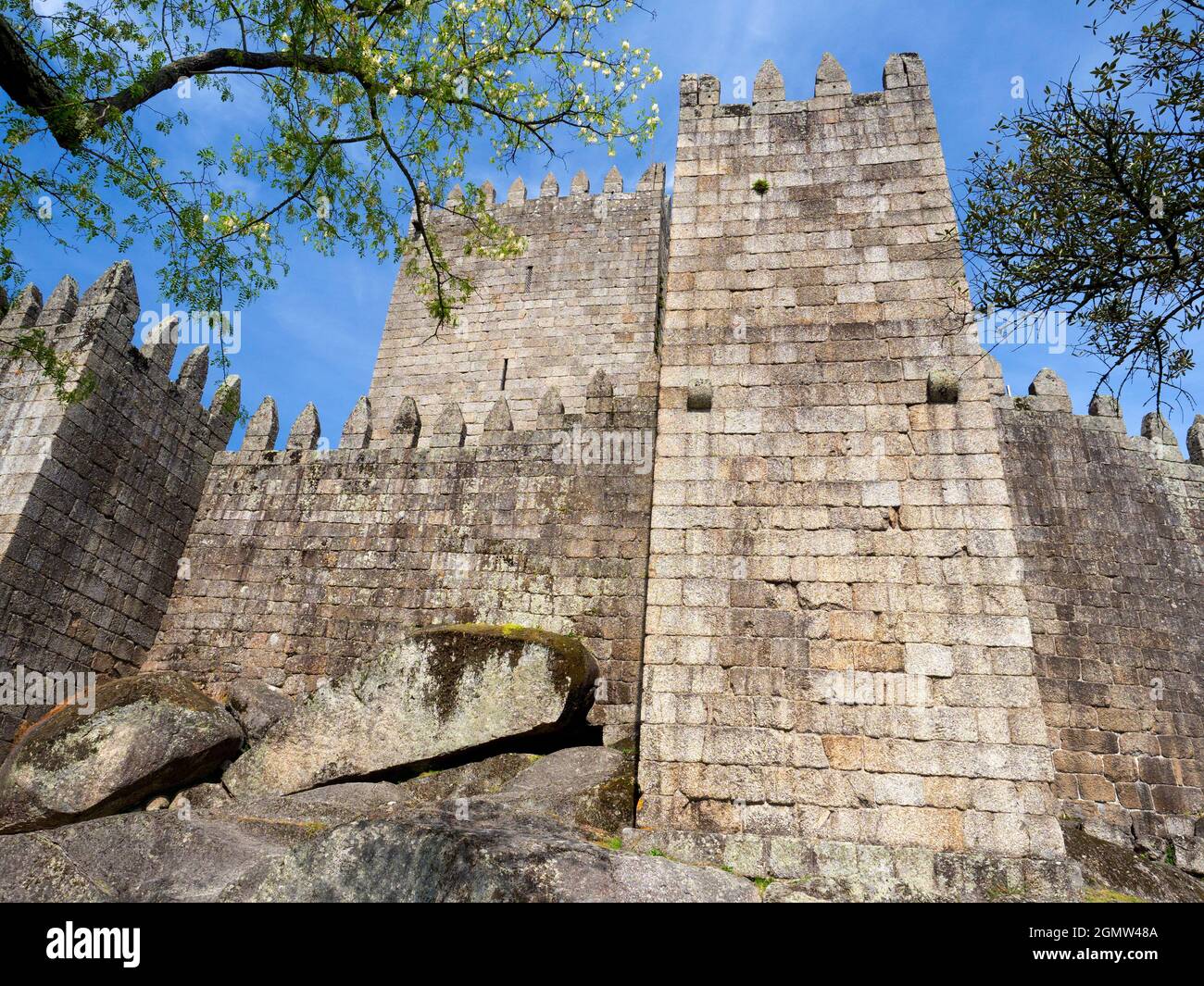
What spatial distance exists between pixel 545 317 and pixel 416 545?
7.56 m

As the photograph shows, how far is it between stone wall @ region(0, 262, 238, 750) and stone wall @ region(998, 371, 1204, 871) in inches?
468

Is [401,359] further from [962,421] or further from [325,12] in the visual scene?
[962,421]

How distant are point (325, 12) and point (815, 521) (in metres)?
7.35

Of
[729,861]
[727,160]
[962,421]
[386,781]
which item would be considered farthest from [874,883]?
[727,160]

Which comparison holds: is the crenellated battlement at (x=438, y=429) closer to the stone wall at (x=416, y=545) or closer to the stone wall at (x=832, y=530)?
the stone wall at (x=416, y=545)

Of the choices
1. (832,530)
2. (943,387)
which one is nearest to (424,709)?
(832,530)

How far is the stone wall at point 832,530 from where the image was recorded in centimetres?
573

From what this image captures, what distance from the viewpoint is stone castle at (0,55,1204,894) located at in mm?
5930

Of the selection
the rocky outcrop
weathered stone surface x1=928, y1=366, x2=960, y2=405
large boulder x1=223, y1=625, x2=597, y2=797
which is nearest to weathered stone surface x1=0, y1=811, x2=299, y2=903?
the rocky outcrop

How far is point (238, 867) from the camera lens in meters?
5.98

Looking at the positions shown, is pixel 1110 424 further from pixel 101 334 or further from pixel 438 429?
pixel 101 334

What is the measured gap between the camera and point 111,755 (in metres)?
8.87

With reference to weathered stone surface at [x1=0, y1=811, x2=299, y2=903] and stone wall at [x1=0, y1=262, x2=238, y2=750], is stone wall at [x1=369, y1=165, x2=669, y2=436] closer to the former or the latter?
stone wall at [x1=0, y1=262, x2=238, y2=750]

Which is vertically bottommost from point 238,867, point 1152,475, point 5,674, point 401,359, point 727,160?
point 238,867
